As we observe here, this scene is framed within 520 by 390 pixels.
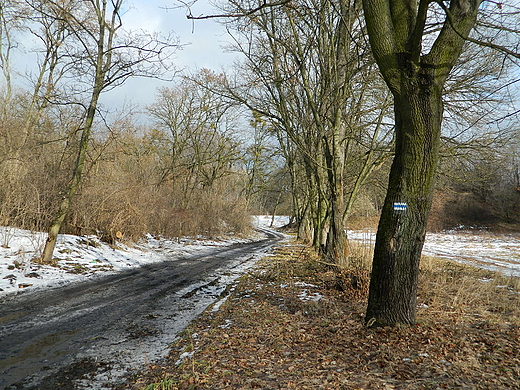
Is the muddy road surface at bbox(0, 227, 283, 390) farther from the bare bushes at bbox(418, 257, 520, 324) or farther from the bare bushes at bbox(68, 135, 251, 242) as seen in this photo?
the bare bushes at bbox(68, 135, 251, 242)

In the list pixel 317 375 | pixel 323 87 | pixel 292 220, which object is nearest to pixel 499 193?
pixel 292 220

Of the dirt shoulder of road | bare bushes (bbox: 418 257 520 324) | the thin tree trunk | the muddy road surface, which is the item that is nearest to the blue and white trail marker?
the dirt shoulder of road

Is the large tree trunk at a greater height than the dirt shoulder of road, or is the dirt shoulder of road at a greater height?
the large tree trunk

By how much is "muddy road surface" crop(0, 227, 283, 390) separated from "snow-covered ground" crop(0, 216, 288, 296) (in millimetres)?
724

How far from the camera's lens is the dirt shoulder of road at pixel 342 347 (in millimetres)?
3238

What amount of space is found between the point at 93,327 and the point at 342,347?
12.2ft

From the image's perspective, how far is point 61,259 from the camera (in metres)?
9.62

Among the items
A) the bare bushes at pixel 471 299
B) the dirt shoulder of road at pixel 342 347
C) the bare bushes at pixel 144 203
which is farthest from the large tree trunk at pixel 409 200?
the bare bushes at pixel 144 203

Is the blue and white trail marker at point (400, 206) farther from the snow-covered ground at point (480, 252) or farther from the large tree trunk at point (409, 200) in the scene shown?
the snow-covered ground at point (480, 252)

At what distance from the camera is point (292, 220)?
50094 millimetres

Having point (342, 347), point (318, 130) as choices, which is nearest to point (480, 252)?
point (318, 130)

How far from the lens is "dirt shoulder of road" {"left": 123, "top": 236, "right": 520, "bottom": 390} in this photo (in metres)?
3.24

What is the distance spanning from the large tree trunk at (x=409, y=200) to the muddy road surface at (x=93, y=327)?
10.3 feet

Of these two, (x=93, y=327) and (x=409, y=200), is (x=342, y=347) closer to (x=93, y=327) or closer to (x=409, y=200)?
(x=409, y=200)
